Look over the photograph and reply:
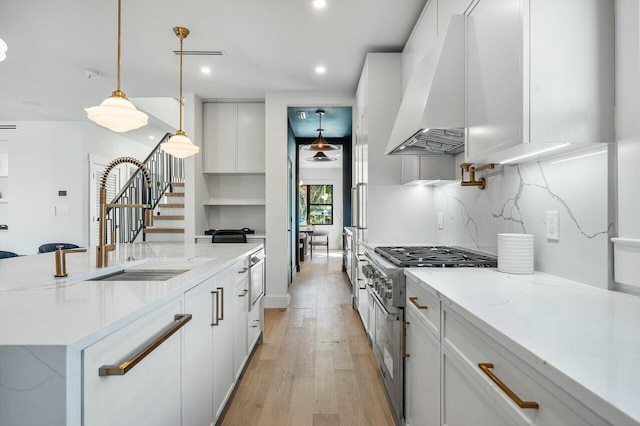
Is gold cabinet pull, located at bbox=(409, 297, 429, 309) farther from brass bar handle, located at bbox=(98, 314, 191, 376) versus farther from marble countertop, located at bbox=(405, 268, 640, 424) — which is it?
brass bar handle, located at bbox=(98, 314, 191, 376)

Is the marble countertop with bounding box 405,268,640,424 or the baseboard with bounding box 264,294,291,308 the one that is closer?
the marble countertop with bounding box 405,268,640,424

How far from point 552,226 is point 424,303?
67 cm

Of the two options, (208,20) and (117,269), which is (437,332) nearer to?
(117,269)

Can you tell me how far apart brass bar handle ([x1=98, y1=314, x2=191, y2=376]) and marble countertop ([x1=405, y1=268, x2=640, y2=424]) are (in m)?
0.94

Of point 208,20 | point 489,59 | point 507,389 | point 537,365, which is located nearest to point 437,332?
point 507,389

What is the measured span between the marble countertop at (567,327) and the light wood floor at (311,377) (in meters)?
1.16

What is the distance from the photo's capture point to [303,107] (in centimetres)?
469

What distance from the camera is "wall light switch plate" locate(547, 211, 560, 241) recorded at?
151 centimetres

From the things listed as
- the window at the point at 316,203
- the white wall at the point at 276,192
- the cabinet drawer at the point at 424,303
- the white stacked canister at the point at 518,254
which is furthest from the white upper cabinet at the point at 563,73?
the window at the point at 316,203

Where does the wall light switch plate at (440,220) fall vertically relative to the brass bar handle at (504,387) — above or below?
above

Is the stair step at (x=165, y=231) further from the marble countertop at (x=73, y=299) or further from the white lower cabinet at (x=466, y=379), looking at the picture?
the white lower cabinet at (x=466, y=379)

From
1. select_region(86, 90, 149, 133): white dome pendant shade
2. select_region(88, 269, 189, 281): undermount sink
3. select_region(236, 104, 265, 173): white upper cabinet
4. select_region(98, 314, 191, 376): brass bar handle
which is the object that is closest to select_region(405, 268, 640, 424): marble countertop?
select_region(98, 314, 191, 376): brass bar handle

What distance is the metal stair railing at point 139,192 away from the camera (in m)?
5.64

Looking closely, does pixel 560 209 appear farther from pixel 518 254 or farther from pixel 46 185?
pixel 46 185
